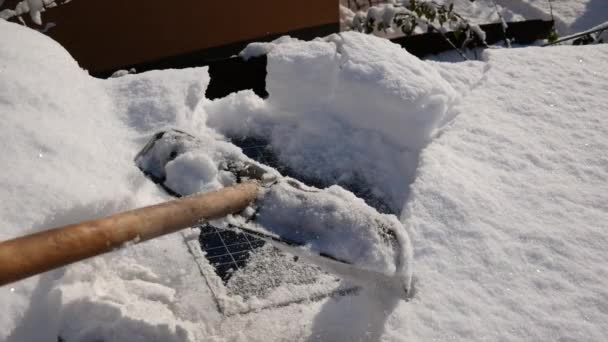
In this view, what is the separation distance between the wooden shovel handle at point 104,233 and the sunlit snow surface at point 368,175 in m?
0.54

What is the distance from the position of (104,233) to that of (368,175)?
5.47 feet

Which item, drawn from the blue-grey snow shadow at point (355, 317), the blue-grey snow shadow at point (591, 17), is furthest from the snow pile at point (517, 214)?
the blue-grey snow shadow at point (591, 17)

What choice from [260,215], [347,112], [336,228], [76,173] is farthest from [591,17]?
[76,173]

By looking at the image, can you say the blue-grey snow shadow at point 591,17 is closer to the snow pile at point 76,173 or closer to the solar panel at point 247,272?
the snow pile at point 76,173

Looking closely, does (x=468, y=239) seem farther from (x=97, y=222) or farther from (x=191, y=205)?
(x=97, y=222)

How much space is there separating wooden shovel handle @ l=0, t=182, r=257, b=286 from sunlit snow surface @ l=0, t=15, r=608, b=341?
0.54m

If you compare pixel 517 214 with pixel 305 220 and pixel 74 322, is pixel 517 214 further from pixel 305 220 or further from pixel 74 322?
pixel 74 322

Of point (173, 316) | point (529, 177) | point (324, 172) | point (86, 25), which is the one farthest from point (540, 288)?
point (86, 25)

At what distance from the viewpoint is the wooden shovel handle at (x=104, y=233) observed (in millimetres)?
1259

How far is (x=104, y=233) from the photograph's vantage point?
141cm

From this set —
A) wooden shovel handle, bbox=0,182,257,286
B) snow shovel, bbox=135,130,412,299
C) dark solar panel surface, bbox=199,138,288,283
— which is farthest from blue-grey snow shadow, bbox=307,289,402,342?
wooden shovel handle, bbox=0,182,257,286

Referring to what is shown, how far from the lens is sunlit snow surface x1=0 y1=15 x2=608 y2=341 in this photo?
200 centimetres

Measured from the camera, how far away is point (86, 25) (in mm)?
4391

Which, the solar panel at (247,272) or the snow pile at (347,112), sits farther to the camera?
the snow pile at (347,112)
